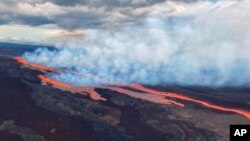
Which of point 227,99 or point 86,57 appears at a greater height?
point 86,57

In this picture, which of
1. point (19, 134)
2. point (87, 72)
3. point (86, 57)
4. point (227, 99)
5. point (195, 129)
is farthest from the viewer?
point (86, 57)

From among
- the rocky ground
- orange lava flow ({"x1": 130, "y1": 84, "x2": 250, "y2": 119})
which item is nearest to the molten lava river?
orange lava flow ({"x1": 130, "y1": 84, "x2": 250, "y2": 119})

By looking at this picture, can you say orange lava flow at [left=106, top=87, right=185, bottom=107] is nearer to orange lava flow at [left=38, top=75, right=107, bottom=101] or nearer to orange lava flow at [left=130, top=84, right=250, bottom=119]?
orange lava flow at [left=130, top=84, right=250, bottom=119]

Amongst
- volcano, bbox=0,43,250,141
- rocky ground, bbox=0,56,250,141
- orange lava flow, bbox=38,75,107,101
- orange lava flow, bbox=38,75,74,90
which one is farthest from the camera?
orange lava flow, bbox=38,75,74,90

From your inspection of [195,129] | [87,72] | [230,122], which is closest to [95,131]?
[195,129]

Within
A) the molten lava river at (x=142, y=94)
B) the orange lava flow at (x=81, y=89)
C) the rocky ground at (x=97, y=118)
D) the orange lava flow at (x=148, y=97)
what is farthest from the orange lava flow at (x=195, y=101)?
the orange lava flow at (x=81, y=89)

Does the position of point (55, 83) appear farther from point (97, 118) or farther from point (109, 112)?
point (97, 118)

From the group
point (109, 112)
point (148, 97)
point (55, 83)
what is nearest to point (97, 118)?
point (109, 112)

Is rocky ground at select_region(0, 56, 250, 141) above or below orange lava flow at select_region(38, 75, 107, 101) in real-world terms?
below

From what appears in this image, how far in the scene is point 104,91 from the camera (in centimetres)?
8131

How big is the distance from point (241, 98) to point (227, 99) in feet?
19.0

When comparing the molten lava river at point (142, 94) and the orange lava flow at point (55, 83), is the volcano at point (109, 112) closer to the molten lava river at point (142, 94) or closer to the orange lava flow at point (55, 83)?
the molten lava river at point (142, 94)

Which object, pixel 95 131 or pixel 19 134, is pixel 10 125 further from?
pixel 95 131

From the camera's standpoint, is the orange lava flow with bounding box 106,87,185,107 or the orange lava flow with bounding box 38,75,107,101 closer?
the orange lava flow with bounding box 38,75,107,101
